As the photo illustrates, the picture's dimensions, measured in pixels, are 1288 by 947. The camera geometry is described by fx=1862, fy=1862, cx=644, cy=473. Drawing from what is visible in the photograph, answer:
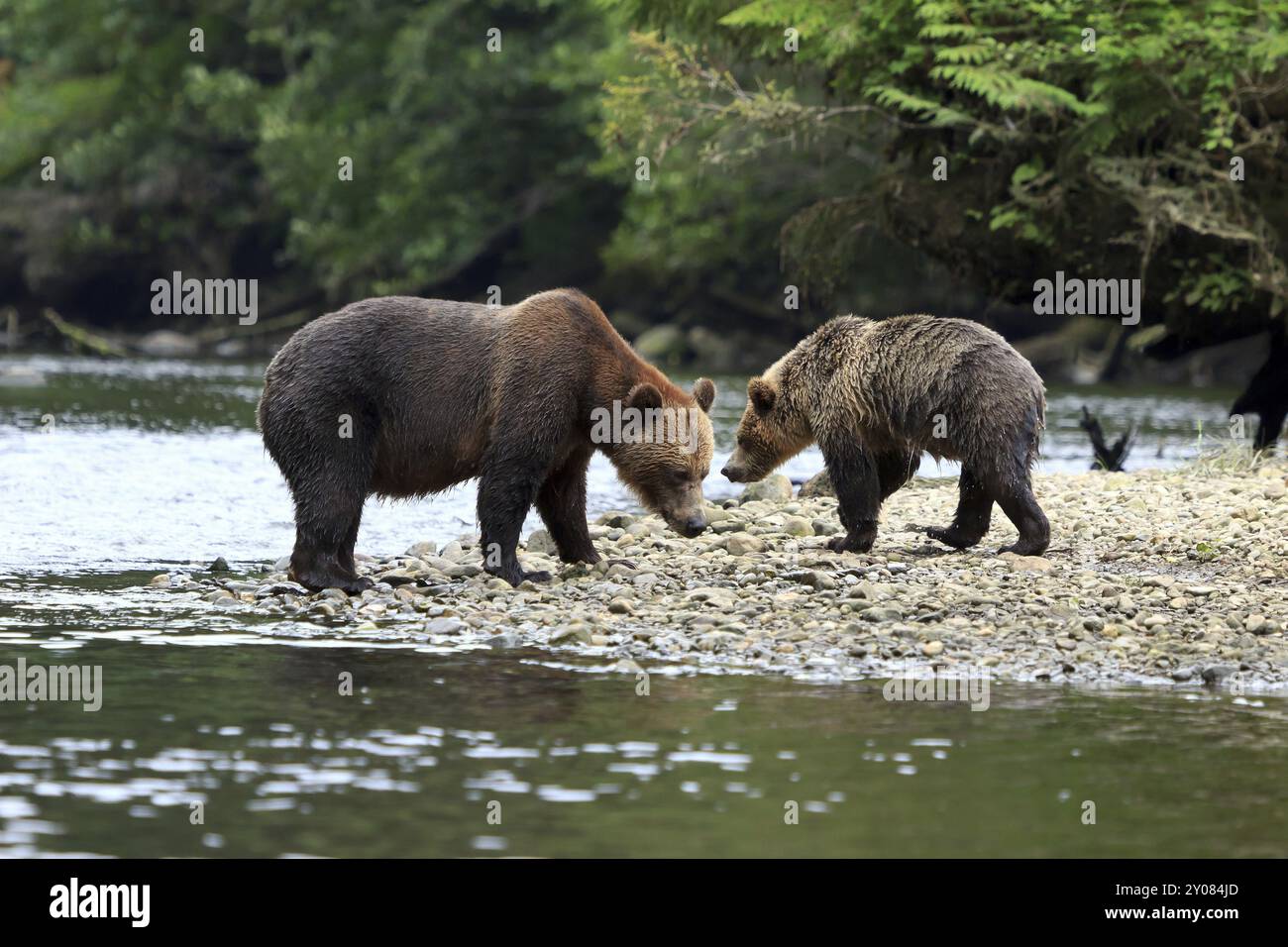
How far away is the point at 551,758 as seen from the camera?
6.87 metres

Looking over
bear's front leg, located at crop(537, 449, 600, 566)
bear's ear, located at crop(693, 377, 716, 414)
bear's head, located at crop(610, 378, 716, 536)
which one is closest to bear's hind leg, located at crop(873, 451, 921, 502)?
bear's ear, located at crop(693, 377, 716, 414)

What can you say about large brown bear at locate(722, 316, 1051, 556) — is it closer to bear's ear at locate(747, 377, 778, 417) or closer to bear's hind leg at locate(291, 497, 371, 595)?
bear's ear at locate(747, 377, 778, 417)

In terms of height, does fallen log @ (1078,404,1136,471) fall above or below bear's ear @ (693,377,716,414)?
below

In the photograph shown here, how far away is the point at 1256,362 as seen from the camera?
35844 millimetres

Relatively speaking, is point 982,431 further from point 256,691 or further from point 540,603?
point 256,691

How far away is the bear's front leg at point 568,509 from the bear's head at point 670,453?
1.42ft

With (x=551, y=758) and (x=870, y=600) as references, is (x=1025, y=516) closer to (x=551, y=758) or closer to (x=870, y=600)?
(x=870, y=600)

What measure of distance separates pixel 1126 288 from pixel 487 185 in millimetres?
25168

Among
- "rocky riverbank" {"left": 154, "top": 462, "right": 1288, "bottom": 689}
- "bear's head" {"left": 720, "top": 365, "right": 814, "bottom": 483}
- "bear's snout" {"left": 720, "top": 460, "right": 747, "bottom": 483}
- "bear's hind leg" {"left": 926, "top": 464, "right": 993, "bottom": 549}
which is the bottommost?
"rocky riverbank" {"left": 154, "top": 462, "right": 1288, "bottom": 689}

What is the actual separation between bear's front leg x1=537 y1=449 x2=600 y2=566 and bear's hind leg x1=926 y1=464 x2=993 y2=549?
2.27 m

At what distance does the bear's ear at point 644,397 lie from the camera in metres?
10.3

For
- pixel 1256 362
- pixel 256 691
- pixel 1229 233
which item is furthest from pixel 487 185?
Result: pixel 256 691

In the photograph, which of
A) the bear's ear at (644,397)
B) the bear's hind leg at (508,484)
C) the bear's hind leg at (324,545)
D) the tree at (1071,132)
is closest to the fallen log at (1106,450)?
the tree at (1071,132)

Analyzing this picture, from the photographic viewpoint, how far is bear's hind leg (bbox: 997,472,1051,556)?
36.0ft
